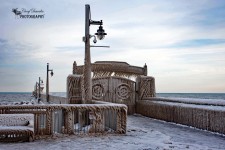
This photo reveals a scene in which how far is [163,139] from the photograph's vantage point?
9883mm

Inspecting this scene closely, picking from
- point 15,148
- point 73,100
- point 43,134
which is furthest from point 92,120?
point 73,100

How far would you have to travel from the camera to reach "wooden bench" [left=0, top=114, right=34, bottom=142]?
8.95 meters

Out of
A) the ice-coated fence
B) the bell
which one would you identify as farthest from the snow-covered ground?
the bell

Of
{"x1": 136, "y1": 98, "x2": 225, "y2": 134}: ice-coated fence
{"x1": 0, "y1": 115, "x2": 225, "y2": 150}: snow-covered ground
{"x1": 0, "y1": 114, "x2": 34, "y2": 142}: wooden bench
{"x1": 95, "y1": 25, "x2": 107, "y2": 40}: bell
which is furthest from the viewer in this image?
{"x1": 95, "y1": 25, "x2": 107, "y2": 40}: bell

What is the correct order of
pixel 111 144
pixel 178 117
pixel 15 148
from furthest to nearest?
pixel 178 117
pixel 111 144
pixel 15 148

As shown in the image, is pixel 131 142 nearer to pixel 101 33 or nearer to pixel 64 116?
pixel 64 116

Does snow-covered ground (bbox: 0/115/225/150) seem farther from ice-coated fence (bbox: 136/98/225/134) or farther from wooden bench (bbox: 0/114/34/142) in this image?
ice-coated fence (bbox: 136/98/225/134)

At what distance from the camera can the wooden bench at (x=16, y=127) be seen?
8953 mm

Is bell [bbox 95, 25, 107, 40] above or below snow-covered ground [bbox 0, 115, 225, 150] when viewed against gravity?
above

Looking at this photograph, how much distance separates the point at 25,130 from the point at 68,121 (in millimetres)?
1586

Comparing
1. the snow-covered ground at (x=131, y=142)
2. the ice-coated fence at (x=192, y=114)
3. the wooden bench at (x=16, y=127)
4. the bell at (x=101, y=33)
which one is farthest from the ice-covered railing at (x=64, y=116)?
the ice-coated fence at (x=192, y=114)

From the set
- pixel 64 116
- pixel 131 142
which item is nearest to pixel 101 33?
pixel 64 116

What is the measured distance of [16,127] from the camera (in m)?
9.14

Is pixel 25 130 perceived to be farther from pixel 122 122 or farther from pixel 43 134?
pixel 122 122
